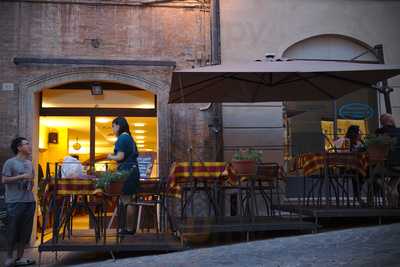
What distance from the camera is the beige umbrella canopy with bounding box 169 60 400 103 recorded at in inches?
344

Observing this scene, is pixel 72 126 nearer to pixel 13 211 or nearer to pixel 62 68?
pixel 62 68

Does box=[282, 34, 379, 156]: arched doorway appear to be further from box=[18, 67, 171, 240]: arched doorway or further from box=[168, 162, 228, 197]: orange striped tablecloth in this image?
box=[168, 162, 228, 197]: orange striped tablecloth

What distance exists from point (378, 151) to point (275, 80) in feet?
7.64

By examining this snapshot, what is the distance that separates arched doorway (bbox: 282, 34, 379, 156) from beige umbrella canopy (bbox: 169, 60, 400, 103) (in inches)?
60.7

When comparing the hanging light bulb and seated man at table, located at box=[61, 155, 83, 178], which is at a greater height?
the hanging light bulb

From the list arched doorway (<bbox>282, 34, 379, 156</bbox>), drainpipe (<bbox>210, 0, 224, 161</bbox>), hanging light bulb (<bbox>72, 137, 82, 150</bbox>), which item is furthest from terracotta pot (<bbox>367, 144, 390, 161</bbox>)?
hanging light bulb (<bbox>72, 137, 82, 150</bbox>)

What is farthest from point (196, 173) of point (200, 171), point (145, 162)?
point (145, 162)

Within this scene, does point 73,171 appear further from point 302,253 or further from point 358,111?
point 358,111

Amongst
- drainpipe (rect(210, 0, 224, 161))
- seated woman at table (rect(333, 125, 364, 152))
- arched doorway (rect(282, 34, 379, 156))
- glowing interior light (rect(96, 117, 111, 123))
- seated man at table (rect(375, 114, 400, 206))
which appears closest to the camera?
seated man at table (rect(375, 114, 400, 206))

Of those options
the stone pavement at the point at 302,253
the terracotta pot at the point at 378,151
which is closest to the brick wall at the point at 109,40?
the terracotta pot at the point at 378,151

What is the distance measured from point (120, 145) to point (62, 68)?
3.64 meters

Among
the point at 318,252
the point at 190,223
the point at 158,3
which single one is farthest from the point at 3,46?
the point at 318,252

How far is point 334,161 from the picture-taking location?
891 cm

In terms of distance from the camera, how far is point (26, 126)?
37.3 ft
